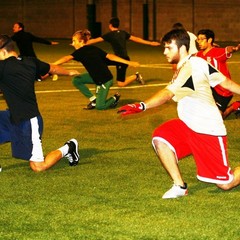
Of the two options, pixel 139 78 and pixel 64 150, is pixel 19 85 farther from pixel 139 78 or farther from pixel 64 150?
pixel 139 78

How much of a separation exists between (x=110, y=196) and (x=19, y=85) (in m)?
1.90

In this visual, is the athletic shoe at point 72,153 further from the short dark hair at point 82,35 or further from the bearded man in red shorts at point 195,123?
the short dark hair at point 82,35

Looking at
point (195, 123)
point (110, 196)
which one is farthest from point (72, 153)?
point (195, 123)

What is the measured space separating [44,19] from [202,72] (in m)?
47.2

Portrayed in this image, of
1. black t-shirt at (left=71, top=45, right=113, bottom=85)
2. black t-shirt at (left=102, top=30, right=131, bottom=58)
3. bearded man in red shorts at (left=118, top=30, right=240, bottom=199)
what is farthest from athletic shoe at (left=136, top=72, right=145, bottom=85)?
bearded man in red shorts at (left=118, top=30, right=240, bottom=199)

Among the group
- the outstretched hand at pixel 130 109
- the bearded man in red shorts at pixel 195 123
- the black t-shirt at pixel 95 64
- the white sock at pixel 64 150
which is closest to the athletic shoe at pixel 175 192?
the bearded man in red shorts at pixel 195 123

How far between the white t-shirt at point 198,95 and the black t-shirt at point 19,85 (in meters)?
2.17

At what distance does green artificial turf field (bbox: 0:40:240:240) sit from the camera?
23.9ft

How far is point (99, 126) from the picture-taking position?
552 inches

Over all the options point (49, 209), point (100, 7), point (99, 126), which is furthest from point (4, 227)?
point (100, 7)

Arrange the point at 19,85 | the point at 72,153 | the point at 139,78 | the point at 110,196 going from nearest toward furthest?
the point at 110,196 < the point at 19,85 < the point at 72,153 < the point at 139,78

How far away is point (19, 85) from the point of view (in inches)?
385

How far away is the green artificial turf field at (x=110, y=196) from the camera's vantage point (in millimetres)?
7289

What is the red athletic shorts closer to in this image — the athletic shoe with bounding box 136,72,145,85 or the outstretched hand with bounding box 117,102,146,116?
the outstretched hand with bounding box 117,102,146,116
